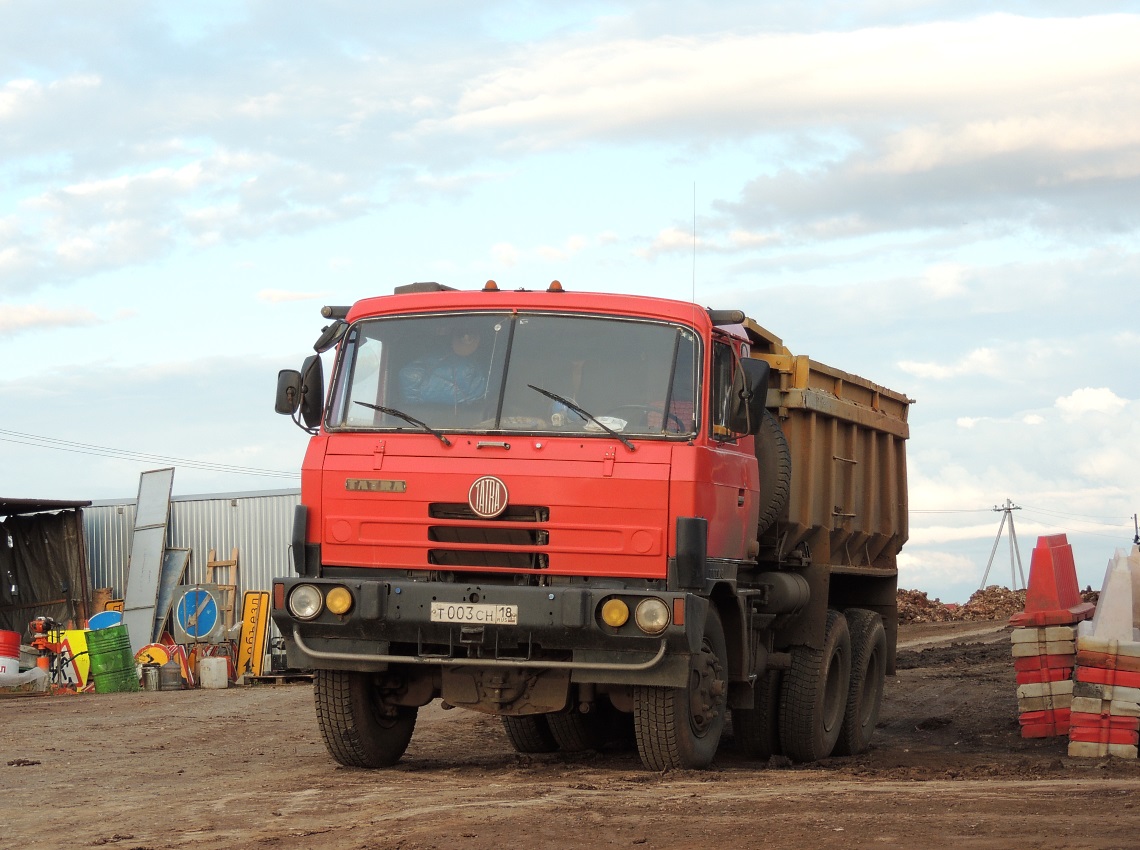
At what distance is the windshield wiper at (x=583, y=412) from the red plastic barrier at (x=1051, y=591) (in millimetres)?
5426

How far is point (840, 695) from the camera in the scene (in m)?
12.3

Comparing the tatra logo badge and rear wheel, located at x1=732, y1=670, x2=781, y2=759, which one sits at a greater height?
the tatra logo badge

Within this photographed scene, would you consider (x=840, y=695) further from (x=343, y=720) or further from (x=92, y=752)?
(x=92, y=752)

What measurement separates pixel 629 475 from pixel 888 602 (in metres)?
6.19

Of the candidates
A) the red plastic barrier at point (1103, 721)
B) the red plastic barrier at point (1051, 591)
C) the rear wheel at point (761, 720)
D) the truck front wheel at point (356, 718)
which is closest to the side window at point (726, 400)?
the truck front wheel at point (356, 718)

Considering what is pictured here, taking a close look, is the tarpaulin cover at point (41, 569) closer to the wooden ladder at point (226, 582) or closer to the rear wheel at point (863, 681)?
the wooden ladder at point (226, 582)

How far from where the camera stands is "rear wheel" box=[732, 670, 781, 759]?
11383 mm

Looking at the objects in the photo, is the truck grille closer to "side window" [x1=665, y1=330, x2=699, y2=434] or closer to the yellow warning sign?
"side window" [x1=665, y1=330, x2=699, y2=434]

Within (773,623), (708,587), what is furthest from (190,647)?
(708,587)

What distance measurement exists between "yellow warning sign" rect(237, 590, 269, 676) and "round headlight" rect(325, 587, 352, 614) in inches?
659

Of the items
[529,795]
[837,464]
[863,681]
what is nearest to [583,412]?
[529,795]

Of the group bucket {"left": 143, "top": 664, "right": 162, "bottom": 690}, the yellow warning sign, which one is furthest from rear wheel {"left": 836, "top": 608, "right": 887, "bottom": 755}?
the yellow warning sign

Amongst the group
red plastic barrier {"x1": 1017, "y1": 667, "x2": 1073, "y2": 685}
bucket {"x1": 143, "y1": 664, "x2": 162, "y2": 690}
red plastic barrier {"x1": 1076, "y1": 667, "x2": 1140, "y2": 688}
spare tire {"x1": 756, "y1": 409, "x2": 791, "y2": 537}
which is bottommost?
bucket {"x1": 143, "y1": 664, "x2": 162, "y2": 690}

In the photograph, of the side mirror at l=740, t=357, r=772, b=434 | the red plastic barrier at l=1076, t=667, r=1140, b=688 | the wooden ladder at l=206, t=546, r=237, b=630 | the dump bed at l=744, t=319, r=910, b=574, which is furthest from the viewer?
the wooden ladder at l=206, t=546, r=237, b=630
